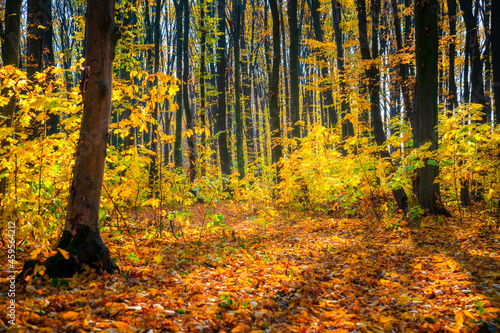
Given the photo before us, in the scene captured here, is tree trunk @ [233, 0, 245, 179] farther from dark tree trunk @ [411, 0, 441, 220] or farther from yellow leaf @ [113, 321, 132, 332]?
yellow leaf @ [113, 321, 132, 332]

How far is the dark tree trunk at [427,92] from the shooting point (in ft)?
19.8

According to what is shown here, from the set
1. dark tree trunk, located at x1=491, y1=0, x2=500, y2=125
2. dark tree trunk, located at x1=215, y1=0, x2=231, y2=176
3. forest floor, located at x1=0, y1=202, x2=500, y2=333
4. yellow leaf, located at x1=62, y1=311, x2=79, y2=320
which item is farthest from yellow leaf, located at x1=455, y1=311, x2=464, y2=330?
dark tree trunk, located at x1=215, y1=0, x2=231, y2=176

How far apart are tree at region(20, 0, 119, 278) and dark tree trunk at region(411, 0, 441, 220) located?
612 cm

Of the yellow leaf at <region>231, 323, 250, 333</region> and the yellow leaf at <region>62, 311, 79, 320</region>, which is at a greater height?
the yellow leaf at <region>62, 311, 79, 320</region>

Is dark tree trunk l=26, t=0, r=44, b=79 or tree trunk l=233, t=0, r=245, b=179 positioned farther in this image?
tree trunk l=233, t=0, r=245, b=179

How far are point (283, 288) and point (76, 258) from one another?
7.60 ft

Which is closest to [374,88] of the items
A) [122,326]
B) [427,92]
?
[427,92]

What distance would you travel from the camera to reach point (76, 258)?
2.99 meters

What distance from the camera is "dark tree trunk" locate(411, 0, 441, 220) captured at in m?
6.05

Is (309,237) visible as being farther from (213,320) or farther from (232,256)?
(213,320)

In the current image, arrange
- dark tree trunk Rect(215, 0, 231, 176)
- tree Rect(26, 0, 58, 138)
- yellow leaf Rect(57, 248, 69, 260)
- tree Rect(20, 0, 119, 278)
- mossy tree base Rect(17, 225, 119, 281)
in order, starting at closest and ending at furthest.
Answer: yellow leaf Rect(57, 248, 69, 260), mossy tree base Rect(17, 225, 119, 281), tree Rect(20, 0, 119, 278), tree Rect(26, 0, 58, 138), dark tree trunk Rect(215, 0, 231, 176)

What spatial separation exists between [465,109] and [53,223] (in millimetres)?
7753

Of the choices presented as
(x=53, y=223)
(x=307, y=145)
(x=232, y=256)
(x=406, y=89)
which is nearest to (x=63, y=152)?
(x=53, y=223)

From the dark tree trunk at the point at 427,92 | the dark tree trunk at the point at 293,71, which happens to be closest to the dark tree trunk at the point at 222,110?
the dark tree trunk at the point at 293,71
